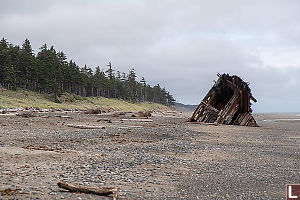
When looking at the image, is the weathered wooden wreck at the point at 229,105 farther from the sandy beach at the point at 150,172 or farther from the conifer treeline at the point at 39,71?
the conifer treeline at the point at 39,71

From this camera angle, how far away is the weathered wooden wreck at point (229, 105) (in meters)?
25.1

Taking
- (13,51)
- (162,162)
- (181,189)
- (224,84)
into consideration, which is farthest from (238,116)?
(13,51)

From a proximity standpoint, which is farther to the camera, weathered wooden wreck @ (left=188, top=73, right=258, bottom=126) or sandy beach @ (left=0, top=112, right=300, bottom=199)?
weathered wooden wreck @ (left=188, top=73, right=258, bottom=126)

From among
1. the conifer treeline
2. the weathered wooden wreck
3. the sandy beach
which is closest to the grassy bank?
the conifer treeline

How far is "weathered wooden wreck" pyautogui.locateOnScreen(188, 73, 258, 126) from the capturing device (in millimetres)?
25062

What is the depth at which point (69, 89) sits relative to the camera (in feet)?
258

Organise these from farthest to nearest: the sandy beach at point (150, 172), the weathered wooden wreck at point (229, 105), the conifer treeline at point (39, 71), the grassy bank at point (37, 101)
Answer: the conifer treeline at point (39, 71), the grassy bank at point (37, 101), the weathered wooden wreck at point (229, 105), the sandy beach at point (150, 172)

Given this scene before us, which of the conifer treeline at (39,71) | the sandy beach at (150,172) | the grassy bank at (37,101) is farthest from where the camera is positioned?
the conifer treeline at (39,71)

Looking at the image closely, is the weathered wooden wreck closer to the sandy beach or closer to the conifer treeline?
the sandy beach

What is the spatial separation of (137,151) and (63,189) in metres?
4.82

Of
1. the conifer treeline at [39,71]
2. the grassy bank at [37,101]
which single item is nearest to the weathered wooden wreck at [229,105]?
the grassy bank at [37,101]

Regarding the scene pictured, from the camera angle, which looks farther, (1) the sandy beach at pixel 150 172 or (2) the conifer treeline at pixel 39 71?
(2) the conifer treeline at pixel 39 71

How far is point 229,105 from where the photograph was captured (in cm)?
2497

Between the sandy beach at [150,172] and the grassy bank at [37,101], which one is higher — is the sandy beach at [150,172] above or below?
below
